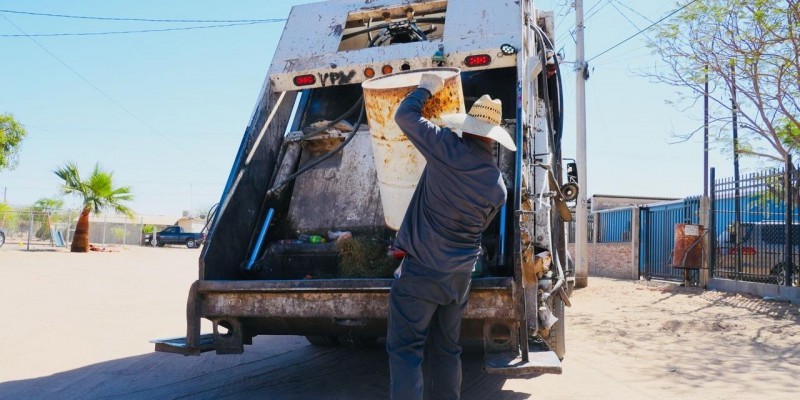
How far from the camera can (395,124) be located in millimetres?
3824

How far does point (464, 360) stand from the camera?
573cm

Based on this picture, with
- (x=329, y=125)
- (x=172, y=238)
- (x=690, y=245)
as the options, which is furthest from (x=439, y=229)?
(x=172, y=238)

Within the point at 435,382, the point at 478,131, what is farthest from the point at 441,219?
the point at 435,382

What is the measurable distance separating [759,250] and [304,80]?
865 cm

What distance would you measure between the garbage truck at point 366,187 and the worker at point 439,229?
34 cm

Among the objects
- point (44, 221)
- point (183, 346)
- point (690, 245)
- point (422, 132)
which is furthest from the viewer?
point (44, 221)

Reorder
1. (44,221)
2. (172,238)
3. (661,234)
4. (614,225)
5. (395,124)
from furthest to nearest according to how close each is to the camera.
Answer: (172,238) < (44,221) < (614,225) < (661,234) < (395,124)

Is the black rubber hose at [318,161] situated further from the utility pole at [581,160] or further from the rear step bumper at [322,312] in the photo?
the utility pole at [581,160]

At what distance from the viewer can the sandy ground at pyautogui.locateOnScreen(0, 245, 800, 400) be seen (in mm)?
4668

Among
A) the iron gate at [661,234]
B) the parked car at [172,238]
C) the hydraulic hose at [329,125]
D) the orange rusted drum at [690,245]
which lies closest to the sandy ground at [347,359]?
the hydraulic hose at [329,125]

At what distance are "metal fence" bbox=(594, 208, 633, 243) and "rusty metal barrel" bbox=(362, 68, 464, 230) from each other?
A: 13.7 m

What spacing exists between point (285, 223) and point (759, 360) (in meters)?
4.41

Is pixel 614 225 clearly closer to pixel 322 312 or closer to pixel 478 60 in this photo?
pixel 478 60

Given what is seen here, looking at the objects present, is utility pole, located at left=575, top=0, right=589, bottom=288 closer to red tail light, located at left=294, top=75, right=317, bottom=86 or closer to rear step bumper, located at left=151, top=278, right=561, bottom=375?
red tail light, located at left=294, top=75, right=317, bottom=86
